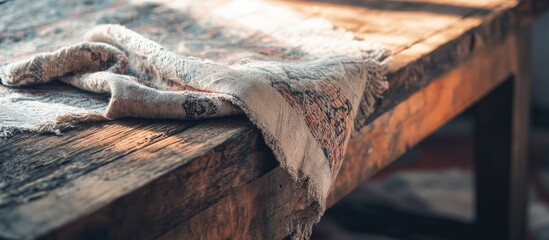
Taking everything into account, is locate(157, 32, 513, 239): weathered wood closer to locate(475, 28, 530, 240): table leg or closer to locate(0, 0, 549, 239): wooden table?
locate(0, 0, 549, 239): wooden table

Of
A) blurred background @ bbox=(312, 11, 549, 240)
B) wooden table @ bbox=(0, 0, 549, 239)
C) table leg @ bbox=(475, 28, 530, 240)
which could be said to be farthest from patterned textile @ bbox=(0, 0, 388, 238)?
blurred background @ bbox=(312, 11, 549, 240)

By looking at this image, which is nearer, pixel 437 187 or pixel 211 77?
pixel 211 77

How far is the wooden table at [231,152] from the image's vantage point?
796 millimetres

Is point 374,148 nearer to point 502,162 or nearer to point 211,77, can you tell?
point 211,77

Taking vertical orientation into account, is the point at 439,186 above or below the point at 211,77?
below

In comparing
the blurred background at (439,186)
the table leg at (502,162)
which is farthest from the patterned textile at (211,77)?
the blurred background at (439,186)

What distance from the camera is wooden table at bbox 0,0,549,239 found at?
0.80 m

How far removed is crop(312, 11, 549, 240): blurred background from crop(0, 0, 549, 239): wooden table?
0.71 metres

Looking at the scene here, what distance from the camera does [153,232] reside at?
0.84 m

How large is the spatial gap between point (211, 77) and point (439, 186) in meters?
1.96

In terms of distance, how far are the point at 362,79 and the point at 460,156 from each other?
2038 mm

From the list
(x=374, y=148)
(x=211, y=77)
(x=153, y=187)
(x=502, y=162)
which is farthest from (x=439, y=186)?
(x=153, y=187)

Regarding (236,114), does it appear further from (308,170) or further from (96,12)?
(96,12)

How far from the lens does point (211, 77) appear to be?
108cm
